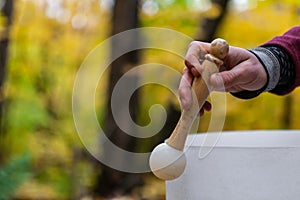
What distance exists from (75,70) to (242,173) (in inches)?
74.7

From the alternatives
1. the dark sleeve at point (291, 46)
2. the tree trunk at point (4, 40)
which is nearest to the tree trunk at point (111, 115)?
the tree trunk at point (4, 40)

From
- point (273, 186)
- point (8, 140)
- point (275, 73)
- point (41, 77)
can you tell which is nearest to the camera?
point (273, 186)

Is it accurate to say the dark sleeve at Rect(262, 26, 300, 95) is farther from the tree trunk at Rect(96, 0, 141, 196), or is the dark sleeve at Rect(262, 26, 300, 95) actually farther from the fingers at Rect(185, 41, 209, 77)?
the tree trunk at Rect(96, 0, 141, 196)

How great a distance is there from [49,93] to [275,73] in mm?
1932

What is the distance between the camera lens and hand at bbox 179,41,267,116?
392 mm

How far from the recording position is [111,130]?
1821 mm

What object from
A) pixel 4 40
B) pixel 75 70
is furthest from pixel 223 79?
pixel 75 70

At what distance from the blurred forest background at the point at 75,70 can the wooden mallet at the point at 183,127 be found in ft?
3.98

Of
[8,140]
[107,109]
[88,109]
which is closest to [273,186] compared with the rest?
[107,109]

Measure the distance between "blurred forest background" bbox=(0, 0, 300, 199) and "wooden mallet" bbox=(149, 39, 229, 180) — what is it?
1212mm

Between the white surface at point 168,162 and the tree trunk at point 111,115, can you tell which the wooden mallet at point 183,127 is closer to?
the white surface at point 168,162

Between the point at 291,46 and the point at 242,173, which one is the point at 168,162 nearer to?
the point at 242,173

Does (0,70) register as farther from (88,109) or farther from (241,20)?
(241,20)

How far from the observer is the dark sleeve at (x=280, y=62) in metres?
0.50
